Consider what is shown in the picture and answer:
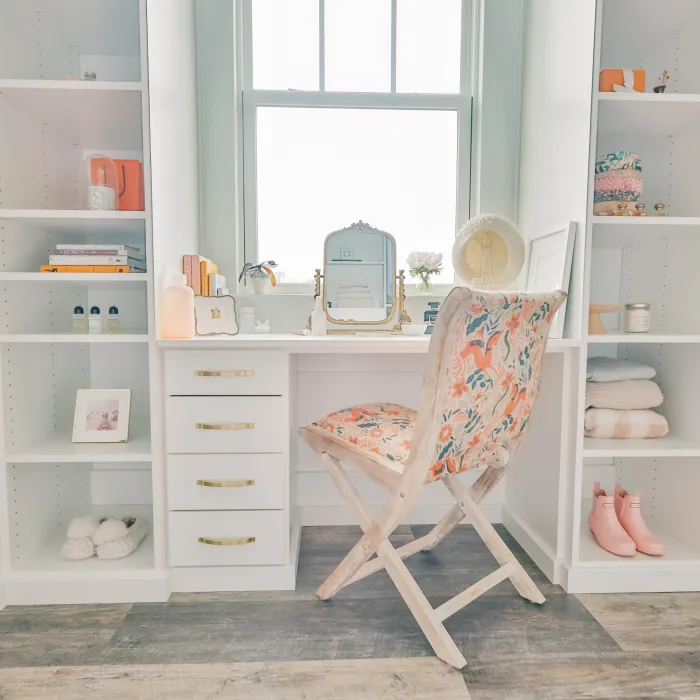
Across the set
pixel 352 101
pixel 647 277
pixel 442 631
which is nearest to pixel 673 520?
pixel 647 277

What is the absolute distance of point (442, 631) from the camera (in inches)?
60.1

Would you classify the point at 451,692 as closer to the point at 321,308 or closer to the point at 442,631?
the point at 442,631

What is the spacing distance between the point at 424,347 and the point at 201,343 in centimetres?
72

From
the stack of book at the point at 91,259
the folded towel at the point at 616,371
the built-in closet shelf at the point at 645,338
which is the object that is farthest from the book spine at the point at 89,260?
the folded towel at the point at 616,371

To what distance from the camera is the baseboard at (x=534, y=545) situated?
195 centimetres

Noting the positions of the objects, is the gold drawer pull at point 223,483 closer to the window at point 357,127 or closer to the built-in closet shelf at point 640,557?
the window at point 357,127

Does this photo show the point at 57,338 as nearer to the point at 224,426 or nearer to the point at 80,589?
the point at 224,426

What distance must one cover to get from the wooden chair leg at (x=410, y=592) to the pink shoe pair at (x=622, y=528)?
76 centimetres

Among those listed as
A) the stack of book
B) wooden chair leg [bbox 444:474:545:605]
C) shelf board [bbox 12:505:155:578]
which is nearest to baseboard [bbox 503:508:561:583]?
wooden chair leg [bbox 444:474:545:605]

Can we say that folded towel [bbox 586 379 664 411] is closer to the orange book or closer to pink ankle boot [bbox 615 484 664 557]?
pink ankle boot [bbox 615 484 664 557]

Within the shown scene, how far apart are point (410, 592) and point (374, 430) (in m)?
0.48

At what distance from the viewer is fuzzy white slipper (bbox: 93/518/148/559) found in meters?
1.91

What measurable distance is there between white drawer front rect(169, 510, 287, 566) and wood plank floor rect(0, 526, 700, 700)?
120mm

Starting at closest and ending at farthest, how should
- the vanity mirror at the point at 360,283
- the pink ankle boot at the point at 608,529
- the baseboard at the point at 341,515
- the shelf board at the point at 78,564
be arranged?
the shelf board at the point at 78,564 < the pink ankle boot at the point at 608,529 < the vanity mirror at the point at 360,283 < the baseboard at the point at 341,515
